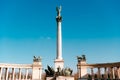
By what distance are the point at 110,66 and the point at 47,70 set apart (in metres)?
25.3

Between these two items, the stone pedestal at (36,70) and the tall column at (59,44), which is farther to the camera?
the stone pedestal at (36,70)

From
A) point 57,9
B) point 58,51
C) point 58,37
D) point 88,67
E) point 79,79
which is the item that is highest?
point 57,9

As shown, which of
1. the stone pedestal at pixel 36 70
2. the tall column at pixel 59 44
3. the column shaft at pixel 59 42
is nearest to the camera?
the tall column at pixel 59 44

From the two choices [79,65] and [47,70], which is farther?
[79,65]

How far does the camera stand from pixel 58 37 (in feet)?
174

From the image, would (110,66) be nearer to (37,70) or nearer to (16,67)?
(37,70)

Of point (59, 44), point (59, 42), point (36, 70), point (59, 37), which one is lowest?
point (36, 70)

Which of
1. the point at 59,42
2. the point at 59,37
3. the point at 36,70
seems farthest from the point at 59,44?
the point at 36,70

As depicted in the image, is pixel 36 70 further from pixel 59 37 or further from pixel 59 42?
pixel 59 37

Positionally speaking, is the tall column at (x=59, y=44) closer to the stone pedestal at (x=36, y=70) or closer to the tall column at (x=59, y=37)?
the tall column at (x=59, y=37)

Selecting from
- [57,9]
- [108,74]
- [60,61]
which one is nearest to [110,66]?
[108,74]

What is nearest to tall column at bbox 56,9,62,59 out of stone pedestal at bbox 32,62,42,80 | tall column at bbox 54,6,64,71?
tall column at bbox 54,6,64,71

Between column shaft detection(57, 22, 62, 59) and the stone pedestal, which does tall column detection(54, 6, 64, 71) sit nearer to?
column shaft detection(57, 22, 62, 59)

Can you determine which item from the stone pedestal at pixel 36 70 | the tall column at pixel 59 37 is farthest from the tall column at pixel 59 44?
the stone pedestal at pixel 36 70
